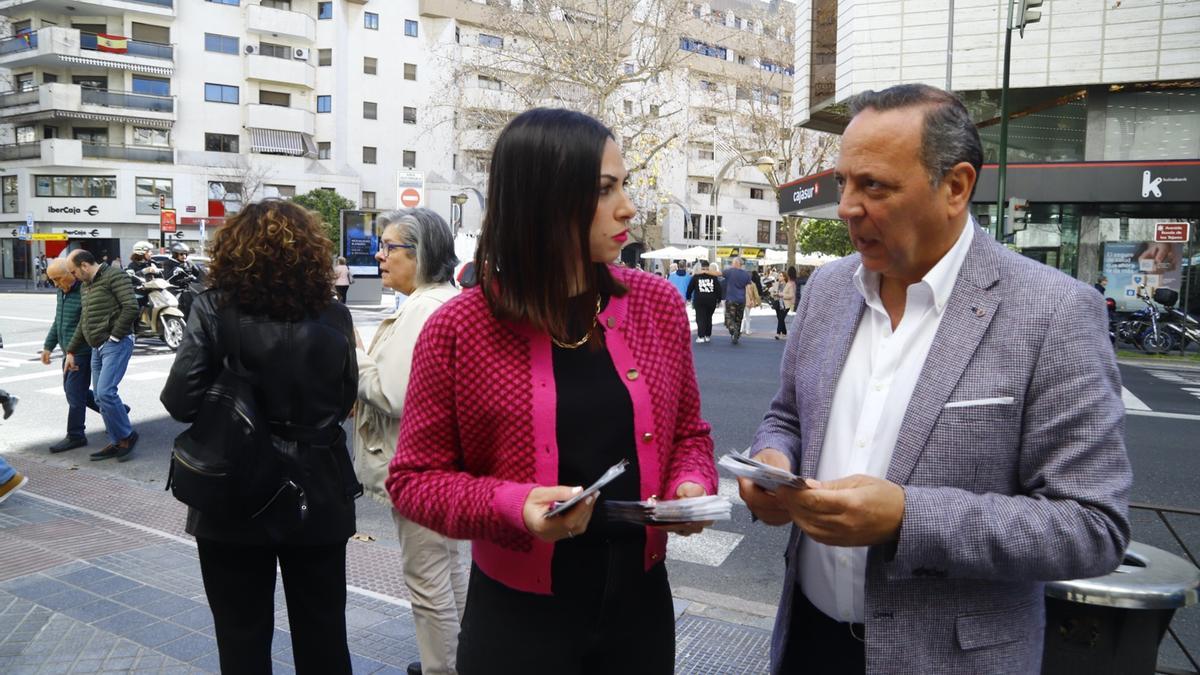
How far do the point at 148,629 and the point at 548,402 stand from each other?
3.34 m

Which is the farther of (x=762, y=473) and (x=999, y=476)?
(x=999, y=476)

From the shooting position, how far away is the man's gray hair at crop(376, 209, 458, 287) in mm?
3934

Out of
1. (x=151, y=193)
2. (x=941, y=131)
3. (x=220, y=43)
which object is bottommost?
(x=941, y=131)

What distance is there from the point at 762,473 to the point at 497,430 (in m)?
0.62

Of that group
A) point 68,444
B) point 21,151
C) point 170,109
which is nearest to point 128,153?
point 170,109

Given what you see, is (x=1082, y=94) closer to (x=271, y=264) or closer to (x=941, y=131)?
(x=271, y=264)

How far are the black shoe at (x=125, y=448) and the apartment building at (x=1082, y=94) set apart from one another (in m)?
15.6

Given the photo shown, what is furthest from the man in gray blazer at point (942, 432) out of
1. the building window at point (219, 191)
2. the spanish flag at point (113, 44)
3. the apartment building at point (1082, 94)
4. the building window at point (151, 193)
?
the spanish flag at point (113, 44)

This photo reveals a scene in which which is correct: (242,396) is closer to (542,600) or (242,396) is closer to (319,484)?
(319,484)

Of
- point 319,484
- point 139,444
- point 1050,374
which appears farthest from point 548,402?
point 139,444

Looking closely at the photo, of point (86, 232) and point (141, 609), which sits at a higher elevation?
point (86, 232)

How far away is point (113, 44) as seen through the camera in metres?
44.6

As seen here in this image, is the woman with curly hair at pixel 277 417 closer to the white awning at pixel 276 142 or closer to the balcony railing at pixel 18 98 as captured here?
the white awning at pixel 276 142

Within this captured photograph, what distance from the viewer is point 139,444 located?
8539 millimetres
